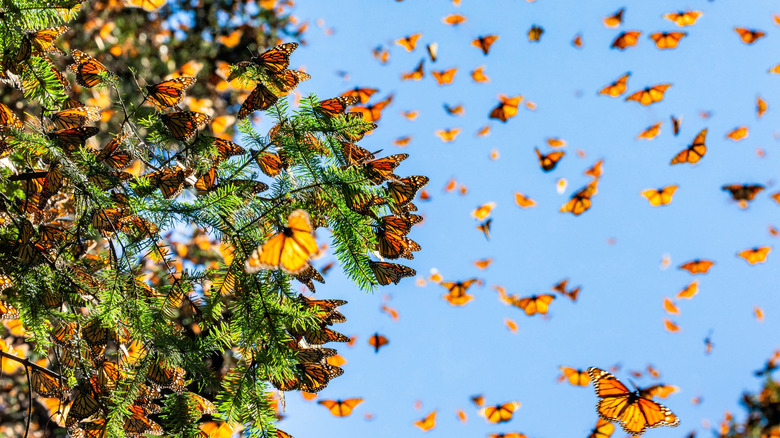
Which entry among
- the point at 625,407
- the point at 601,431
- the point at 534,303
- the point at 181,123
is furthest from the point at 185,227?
the point at 534,303

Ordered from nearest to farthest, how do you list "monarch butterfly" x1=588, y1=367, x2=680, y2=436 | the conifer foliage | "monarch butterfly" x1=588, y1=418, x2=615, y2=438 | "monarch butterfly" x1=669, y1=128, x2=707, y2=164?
the conifer foliage → "monarch butterfly" x1=588, y1=367, x2=680, y2=436 → "monarch butterfly" x1=588, y1=418, x2=615, y2=438 → "monarch butterfly" x1=669, y1=128, x2=707, y2=164

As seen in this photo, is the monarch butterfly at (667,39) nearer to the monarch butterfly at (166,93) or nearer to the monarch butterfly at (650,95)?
the monarch butterfly at (650,95)

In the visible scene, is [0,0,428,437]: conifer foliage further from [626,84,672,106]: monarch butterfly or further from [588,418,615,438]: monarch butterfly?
[626,84,672,106]: monarch butterfly

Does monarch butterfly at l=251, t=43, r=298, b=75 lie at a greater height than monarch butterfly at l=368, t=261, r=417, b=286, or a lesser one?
greater

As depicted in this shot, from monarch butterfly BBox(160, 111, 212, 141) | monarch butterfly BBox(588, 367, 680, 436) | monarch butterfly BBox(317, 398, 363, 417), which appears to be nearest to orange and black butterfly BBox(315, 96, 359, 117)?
monarch butterfly BBox(160, 111, 212, 141)

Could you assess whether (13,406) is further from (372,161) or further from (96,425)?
(372,161)

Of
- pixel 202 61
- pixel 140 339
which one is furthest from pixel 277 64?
pixel 202 61

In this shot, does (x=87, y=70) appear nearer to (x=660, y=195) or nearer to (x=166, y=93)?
(x=166, y=93)
